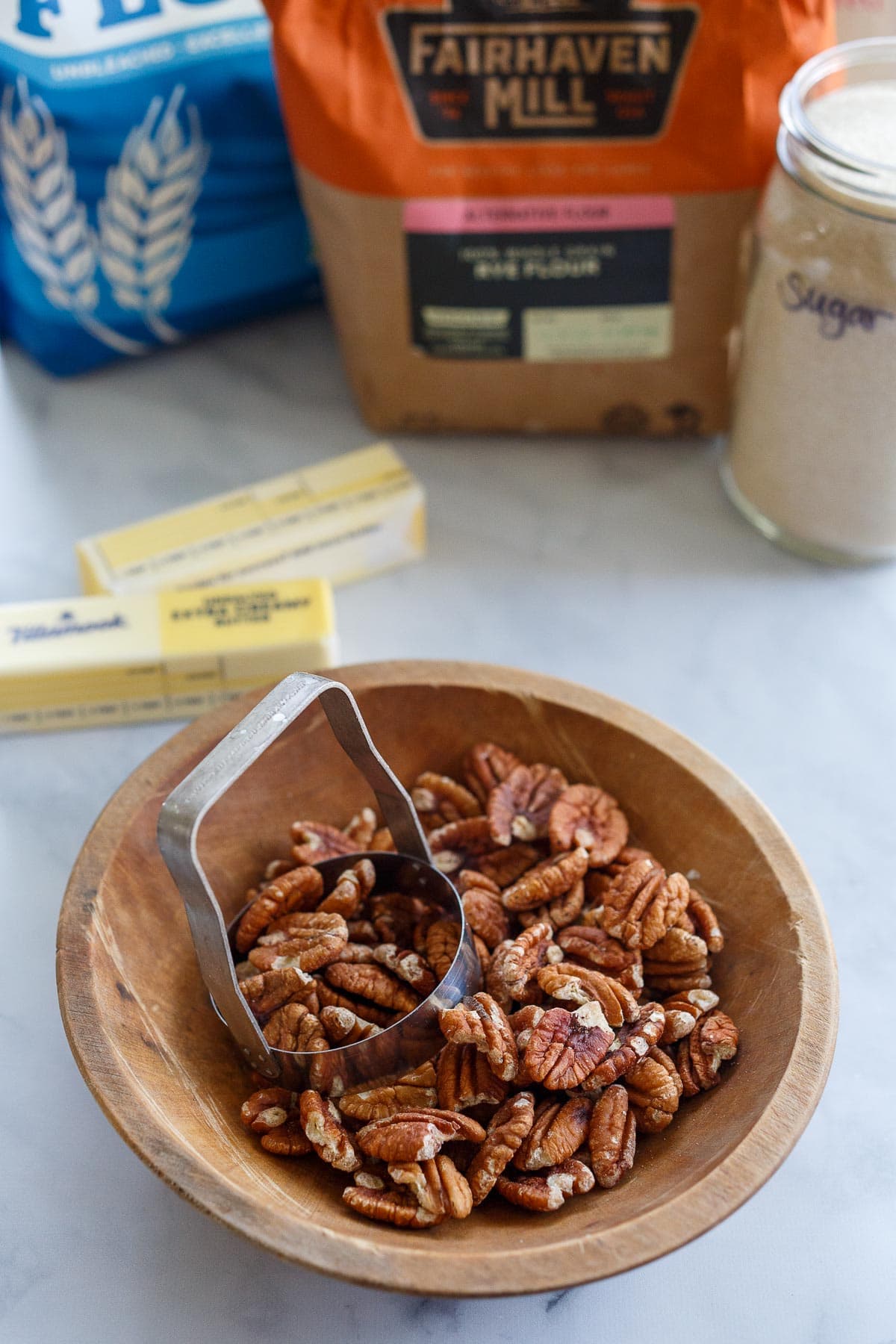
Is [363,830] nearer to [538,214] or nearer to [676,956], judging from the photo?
[676,956]

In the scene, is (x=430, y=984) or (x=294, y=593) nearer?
(x=430, y=984)

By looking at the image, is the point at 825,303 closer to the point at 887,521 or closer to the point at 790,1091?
the point at 887,521

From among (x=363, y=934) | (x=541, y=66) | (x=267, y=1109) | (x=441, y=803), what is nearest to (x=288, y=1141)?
(x=267, y=1109)

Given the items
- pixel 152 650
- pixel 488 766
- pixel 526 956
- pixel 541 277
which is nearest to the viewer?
pixel 526 956

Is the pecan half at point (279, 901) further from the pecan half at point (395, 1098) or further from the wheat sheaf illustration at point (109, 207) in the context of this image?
the wheat sheaf illustration at point (109, 207)

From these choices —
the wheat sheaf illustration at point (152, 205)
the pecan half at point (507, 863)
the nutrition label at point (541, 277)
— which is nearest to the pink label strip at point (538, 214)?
the nutrition label at point (541, 277)

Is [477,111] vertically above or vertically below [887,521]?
above

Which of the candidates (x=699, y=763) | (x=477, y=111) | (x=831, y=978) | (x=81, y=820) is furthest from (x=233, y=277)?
(x=831, y=978)
